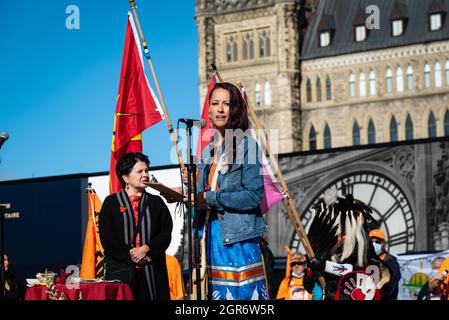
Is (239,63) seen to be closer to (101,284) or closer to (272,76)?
(272,76)

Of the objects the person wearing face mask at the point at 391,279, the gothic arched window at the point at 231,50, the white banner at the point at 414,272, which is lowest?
the white banner at the point at 414,272

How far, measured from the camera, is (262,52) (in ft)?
249

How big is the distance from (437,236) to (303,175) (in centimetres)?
267

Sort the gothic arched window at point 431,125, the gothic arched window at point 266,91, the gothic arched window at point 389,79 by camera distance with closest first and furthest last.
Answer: the gothic arched window at point 431,125
the gothic arched window at point 389,79
the gothic arched window at point 266,91

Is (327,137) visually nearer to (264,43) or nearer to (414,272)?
(264,43)

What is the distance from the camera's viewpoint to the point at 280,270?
63.3 ft

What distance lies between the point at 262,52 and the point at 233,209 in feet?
231

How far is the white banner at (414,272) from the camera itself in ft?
54.3

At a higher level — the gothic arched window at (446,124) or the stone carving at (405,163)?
the gothic arched window at (446,124)

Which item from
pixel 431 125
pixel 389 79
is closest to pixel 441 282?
pixel 431 125

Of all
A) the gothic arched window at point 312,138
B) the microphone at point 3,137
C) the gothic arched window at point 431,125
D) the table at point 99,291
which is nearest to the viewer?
the table at point 99,291

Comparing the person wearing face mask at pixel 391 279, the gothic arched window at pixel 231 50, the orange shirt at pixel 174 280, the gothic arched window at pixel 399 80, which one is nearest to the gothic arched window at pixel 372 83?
the gothic arched window at pixel 399 80

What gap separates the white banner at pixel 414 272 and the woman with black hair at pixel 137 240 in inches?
370

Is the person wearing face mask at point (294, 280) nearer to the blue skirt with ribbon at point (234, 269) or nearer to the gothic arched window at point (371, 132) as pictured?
the blue skirt with ribbon at point (234, 269)
